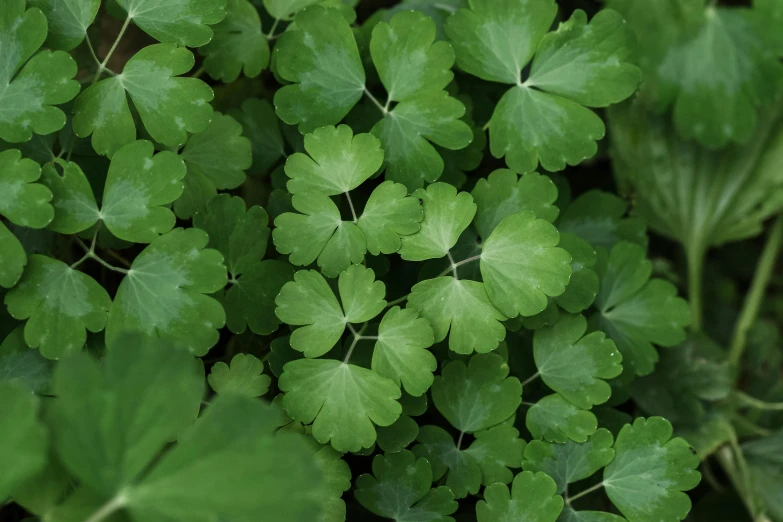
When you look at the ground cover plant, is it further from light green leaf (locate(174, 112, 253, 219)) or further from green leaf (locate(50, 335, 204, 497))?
green leaf (locate(50, 335, 204, 497))

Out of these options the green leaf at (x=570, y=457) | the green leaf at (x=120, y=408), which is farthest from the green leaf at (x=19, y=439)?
the green leaf at (x=570, y=457)

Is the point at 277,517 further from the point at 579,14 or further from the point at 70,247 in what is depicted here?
the point at 579,14

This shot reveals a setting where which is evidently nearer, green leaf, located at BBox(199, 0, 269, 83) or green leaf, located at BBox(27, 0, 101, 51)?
green leaf, located at BBox(27, 0, 101, 51)

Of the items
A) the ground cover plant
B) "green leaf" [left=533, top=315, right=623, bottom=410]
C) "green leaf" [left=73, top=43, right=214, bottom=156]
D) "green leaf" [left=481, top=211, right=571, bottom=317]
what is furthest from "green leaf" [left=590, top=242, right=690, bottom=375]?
"green leaf" [left=73, top=43, right=214, bottom=156]

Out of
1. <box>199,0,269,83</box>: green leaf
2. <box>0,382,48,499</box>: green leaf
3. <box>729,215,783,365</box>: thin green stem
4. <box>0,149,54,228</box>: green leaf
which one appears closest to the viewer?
<box>0,382,48,499</box>: green leaf

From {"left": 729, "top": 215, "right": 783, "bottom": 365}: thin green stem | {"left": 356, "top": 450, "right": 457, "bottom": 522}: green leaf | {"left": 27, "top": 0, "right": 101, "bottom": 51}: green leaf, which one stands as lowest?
{"left": 729, "top": 215, "right": 783, "bottom": 365}: thin green stem

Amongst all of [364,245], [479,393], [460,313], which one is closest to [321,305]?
[364,245]

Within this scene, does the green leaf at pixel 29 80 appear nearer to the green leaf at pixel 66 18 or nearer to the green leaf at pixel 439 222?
the green leaf at pixel 66 18
